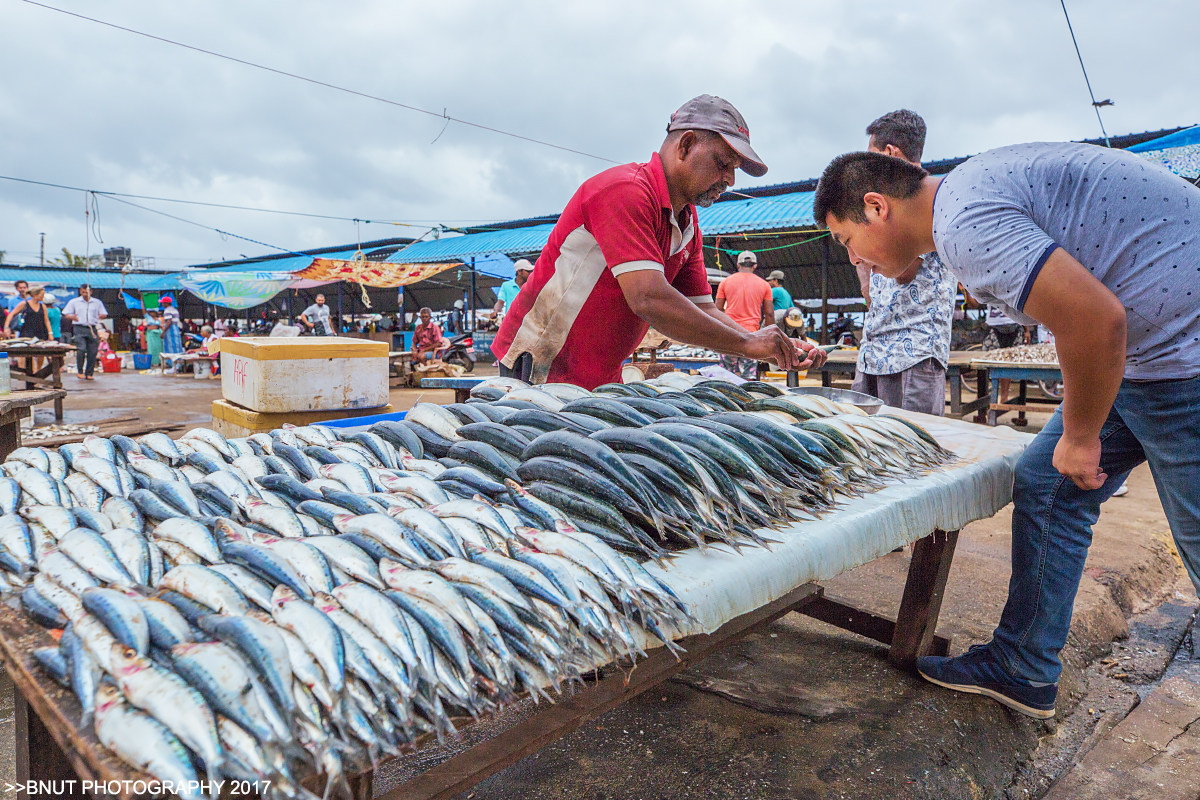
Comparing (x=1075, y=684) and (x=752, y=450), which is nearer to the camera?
(x=752, y=450)

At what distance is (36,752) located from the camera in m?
1.18

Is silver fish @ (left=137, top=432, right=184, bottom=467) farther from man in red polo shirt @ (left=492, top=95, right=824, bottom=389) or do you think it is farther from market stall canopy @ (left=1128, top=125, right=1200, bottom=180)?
market stall canopy @ (left=1128, top=125, right=1200, bottom=180)

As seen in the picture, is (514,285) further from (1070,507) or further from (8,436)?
(1070,507)

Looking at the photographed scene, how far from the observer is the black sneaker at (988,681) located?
249cm

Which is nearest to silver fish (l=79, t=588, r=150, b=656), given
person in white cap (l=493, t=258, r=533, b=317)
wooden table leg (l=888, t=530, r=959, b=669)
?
wooden table leg (l=888, t=530, r=959, b=669)

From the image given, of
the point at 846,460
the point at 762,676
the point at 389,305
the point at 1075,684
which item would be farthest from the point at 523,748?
the point at 389,305

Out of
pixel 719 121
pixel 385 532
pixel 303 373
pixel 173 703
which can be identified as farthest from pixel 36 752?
pixel 303 373

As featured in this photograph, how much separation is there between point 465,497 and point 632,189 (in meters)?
1.59

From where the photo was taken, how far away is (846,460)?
7.11 feet

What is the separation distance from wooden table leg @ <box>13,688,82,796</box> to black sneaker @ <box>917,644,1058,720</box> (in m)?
2.80

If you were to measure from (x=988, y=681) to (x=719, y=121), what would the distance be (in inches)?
96.4

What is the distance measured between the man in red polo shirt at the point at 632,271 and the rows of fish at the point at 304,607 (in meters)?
1.29

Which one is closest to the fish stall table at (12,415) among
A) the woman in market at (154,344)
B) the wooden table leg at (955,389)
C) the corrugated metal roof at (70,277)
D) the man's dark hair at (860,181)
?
the man's dark hair at (860,181)

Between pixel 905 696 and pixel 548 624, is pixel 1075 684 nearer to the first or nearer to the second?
pixel 905 696
